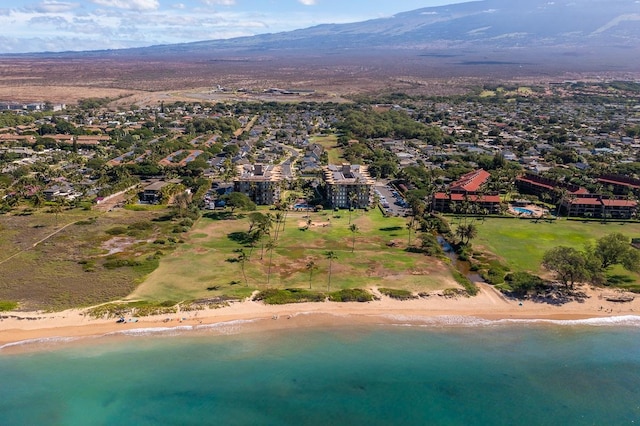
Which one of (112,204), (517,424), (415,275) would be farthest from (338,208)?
(517,424)

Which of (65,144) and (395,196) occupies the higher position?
(65,144)

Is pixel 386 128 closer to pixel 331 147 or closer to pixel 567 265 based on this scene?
pixel 331 147

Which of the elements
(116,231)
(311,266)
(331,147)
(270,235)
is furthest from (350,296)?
(331,147)

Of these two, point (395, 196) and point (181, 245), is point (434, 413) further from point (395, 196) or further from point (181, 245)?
point (395, 196)

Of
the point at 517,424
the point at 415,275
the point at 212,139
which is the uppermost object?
the point at 212,139

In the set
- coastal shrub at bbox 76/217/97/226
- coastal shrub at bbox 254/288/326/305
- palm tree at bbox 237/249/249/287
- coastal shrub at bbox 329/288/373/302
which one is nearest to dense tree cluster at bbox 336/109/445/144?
coastal shrub at bbox 76/217/97/226

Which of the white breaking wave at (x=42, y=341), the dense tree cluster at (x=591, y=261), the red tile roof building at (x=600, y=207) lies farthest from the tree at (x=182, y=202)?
the red tile roof building at (x=600, y=207)

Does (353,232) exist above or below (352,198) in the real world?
below
